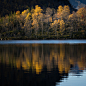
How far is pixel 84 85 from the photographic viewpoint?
15.3m

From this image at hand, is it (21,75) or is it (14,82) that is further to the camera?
(21,75)

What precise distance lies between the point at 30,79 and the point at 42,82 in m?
1.45

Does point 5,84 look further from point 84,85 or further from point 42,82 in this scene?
point 84,85

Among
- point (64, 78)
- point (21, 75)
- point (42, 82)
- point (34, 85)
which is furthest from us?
point (21, 75)

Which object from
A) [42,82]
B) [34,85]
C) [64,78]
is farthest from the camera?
[64,78]

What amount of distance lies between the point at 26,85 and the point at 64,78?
402 cm

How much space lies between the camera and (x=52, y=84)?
51.3 ft

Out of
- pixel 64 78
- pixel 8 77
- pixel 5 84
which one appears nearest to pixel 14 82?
pixel 5 84

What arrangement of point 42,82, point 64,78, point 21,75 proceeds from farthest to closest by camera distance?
point 21,75
point 64,78
point 42,82

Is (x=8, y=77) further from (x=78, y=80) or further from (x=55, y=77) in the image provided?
(x=78, y=80)

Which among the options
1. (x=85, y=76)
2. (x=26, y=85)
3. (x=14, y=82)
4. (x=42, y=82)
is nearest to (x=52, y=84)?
(x=42, y=82)

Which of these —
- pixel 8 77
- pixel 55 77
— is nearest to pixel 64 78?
pixel 55 77

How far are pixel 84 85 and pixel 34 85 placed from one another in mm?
3946

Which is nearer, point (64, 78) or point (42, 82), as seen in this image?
point (42, 82)
